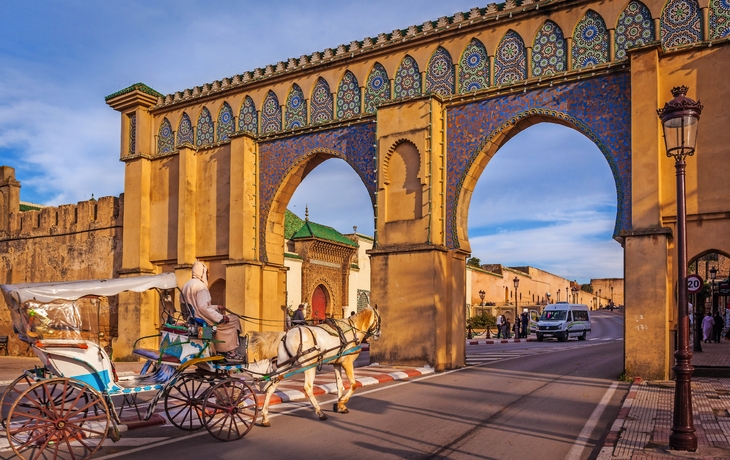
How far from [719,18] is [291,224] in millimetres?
24866

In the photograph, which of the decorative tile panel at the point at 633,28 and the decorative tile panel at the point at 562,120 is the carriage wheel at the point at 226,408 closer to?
the decorative tile panel at the point at 562,120

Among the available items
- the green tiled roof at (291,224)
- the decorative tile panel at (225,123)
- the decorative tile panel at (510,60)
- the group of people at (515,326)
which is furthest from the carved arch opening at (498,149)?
the group of people at (515,326)

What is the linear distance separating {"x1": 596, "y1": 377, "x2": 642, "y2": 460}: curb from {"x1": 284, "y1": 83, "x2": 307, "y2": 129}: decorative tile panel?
416 inches

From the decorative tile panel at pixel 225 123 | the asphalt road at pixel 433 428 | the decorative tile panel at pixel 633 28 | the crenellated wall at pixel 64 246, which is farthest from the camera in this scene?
the crenellated wall at pixel 64 246

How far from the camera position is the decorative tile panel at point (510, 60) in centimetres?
1388

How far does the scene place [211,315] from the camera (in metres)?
7.61

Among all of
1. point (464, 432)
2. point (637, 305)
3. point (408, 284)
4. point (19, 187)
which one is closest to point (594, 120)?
point (637, 305)

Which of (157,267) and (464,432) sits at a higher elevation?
(157,267)

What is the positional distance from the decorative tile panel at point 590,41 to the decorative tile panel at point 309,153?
502cm

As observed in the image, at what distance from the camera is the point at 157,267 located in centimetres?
1928

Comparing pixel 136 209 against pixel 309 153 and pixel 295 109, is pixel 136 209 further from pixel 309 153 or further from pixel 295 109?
pixel 309 153

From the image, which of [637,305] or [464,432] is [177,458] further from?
[637,305]

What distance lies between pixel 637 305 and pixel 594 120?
385 cm

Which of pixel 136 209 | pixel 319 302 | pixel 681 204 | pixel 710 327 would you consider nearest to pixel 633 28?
pixel 681 204
